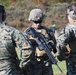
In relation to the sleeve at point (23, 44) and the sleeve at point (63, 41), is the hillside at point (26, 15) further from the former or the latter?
the sleeve at point (23, 44)

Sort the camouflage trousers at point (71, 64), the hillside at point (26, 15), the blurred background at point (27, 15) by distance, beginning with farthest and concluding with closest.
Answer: the hillside at point (26, 15) → the blurred background at point (27, 15) → the camouflage trousers at point (71, 64)

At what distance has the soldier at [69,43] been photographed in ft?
25.8

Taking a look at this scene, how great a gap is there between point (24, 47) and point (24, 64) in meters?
0.40

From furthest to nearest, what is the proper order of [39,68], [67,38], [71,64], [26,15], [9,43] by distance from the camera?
[26,15] → [39,68] → [71,64] → [67,38] → [9,43]

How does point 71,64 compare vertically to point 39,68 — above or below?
above

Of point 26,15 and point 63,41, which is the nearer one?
point 63,41

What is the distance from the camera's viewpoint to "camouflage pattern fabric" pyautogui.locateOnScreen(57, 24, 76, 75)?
25.8 feet

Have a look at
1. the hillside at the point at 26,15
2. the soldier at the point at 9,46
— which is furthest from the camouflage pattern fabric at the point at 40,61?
the hillside at the point at 26,15

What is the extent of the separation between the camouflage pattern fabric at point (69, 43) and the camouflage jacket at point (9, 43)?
1.66 meters

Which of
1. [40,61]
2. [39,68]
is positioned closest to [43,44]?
[40,61]

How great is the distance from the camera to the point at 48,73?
8586 mm

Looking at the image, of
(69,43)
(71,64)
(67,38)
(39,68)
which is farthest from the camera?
(39,68)

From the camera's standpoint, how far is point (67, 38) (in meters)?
7.83

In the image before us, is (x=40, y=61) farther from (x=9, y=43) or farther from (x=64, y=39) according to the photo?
(x=9, y=43)
